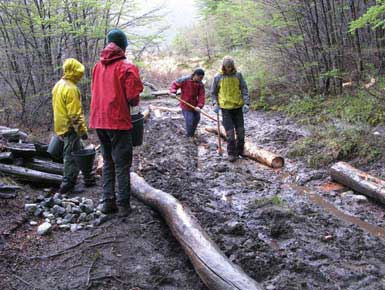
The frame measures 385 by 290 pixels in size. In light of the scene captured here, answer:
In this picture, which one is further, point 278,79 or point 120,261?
point 278,79

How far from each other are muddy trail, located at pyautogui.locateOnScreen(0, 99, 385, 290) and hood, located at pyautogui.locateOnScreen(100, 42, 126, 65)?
200 centimetres

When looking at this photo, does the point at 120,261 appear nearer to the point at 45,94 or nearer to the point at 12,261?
the point at 12,261

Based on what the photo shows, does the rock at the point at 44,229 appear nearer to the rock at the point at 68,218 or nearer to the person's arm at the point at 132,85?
the rock at the point at 68,218

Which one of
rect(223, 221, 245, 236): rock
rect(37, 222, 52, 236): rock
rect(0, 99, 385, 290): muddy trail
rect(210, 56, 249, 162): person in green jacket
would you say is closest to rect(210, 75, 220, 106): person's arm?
rect(210, 56, 249, 162): person in green jacket

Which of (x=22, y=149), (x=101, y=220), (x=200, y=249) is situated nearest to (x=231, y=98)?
(x=22, y=149)

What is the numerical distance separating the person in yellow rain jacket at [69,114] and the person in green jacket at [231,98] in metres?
3.22

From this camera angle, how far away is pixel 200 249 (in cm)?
383

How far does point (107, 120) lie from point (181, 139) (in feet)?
17.7

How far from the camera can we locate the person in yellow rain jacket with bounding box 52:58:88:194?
5789mm

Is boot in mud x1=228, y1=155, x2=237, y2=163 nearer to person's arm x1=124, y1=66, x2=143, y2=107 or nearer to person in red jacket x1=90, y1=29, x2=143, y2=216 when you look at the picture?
person in red jacket x1=90, y1=29, x2=143, y2=216

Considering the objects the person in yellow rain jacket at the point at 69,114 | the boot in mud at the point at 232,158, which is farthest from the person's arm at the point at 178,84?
the person in yellow rain jacket at the point at 69,114

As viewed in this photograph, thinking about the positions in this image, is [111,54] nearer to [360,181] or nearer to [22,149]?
[22,149]

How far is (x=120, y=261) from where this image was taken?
397 centimetres

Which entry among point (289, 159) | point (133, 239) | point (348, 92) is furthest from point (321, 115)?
point (133, 239)
